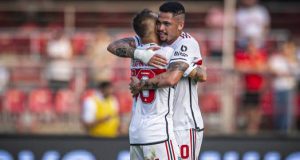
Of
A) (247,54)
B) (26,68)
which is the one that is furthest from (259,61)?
(26,68)

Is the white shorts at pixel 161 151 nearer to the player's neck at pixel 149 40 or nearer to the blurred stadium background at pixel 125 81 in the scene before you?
the player's neck at pixel 149 40

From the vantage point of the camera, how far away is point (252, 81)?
15.5 m

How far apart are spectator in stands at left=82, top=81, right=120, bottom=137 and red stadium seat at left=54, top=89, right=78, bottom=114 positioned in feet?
3.36

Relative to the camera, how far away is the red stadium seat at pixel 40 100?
50.7 feet

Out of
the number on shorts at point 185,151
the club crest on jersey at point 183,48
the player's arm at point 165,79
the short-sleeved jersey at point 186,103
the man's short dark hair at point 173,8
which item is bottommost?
the number on shorts at point 185,151

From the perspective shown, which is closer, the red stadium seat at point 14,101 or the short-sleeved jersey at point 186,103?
the short-sleeved jersey at point 186,103

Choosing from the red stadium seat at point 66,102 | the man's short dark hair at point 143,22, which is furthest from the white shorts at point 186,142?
the red stadium seat at point 66,102

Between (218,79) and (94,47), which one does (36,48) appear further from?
(218,79)

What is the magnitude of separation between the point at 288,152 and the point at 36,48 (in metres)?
6.14

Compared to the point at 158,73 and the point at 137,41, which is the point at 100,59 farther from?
the point at 158,73

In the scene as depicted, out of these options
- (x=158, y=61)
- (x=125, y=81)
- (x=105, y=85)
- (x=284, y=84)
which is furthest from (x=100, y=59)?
(x=158, y=61)

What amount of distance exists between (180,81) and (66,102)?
22.7 ft

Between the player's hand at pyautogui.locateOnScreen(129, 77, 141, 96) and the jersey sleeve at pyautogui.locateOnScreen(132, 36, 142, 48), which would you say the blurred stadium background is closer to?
the jersey sleeve at pyautogui.locateOnScreen(132, 36, 142, 48)

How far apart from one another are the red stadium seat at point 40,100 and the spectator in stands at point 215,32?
10.9ft
